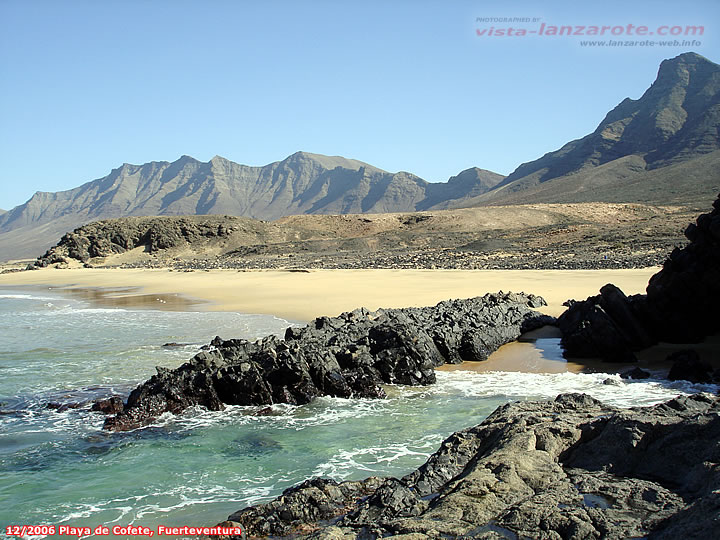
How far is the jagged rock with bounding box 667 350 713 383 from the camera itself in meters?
9.26

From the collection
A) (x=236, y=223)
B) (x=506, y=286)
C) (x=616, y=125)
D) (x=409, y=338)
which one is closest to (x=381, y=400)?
(x=409, y=338)

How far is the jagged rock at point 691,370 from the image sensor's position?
926cm

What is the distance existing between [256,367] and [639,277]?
17683mm

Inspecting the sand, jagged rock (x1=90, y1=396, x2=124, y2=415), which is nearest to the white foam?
jagged rock (x1=90, y1=396, x2=124, y2=415)

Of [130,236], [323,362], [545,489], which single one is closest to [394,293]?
[323,362]

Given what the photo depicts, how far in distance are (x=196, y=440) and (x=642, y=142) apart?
14317cm

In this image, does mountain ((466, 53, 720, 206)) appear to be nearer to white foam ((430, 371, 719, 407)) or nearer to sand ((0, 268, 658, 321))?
sand ((0, 268, 658, 321))

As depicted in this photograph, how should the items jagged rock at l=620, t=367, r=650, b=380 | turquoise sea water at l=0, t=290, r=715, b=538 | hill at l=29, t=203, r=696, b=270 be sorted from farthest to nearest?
hill at l=29, t=203, r=696, b=270 < jagged rock at l=620, t=367, r=650, b=380 < turquoise sea water at l=0, t=290, r=715, b=538

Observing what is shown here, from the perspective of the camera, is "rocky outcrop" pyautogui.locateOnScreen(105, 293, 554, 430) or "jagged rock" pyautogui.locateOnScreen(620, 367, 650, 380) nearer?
"rocky outcrop" pyautogui.locateOnScreen(105, 293, 554, 430)

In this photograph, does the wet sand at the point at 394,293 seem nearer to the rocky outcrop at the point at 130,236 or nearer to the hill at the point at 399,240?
the hill at the point at 399,240

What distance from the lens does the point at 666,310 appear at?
12.3 metres

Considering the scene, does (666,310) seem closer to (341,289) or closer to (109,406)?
(109,406)

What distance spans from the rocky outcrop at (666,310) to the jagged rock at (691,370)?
4.86 feet

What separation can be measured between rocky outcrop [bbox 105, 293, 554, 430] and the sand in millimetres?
4509
